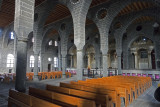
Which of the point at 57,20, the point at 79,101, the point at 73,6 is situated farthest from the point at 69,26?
the point at 79,101

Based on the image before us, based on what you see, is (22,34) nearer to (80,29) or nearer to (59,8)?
(80,29)

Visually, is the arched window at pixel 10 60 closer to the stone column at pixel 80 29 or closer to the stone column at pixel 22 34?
the stone column at pixel 80 29

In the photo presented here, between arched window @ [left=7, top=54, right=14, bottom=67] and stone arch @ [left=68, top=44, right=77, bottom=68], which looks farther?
stone arch @ [left=68, top=44, right=77, bottom=68]

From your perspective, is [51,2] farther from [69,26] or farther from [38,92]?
[38,92]

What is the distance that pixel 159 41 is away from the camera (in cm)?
1590

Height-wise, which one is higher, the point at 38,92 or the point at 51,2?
the point at 51,2

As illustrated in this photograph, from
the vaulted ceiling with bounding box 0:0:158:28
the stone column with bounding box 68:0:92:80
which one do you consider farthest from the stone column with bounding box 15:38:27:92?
the vaulted ceiling with bounding box 0:0:158:28

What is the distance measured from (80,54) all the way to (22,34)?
15.4 ft

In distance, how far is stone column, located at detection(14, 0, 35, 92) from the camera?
4910mm

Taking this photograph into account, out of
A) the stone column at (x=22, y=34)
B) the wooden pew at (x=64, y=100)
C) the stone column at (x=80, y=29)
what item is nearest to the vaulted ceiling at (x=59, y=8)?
the stone column at (x=80, y=29)

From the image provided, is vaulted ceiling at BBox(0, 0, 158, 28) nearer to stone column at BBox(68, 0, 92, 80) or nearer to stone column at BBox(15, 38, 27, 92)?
stone column at BBox(68, 0, 92, 80)

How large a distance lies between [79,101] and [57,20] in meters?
16.9

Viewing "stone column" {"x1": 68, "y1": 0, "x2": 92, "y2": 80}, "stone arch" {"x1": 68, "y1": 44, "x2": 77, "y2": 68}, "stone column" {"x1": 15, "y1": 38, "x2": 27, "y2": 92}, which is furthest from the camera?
"stone arch" {"x1": 68, "y1": 44, "x2": 77, "y2": 68}

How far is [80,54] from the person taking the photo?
8844 millimetres
